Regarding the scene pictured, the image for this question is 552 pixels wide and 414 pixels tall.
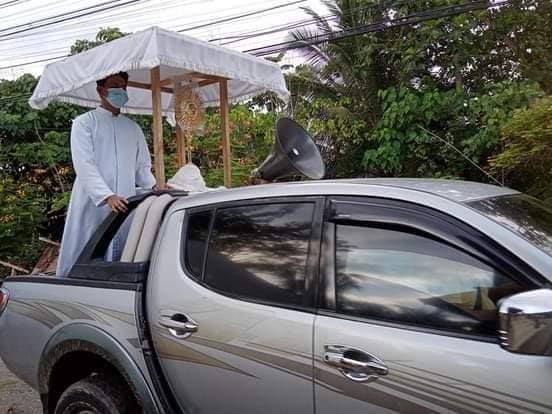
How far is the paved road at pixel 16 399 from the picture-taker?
4.34 meters

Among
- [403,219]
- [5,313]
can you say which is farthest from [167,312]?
[5,313]

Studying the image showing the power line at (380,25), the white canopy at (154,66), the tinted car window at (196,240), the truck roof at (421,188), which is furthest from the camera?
the power line at (380,25)

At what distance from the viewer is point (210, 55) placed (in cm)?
452

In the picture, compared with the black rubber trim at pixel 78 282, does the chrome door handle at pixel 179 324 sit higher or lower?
lower

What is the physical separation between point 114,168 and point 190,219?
5.23 feet

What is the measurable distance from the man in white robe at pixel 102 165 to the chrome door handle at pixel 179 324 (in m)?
1.20

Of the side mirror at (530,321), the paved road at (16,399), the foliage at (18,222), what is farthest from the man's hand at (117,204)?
the foliage at (18,222)

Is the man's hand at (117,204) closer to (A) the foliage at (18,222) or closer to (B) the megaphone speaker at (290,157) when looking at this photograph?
(B) the megaphone speaker at (290,157)

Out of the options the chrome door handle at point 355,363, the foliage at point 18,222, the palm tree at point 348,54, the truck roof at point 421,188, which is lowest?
the foliage at point 18,222

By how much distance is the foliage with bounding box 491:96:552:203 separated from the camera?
20.5 ft

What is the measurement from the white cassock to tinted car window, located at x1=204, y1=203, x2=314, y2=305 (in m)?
1.40

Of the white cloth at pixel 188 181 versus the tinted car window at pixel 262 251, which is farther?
the white cloth at pixel 188 181

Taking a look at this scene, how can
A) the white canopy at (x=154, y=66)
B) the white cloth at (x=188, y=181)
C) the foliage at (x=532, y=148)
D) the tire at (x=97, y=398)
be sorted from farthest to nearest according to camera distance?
the foliage at (x=532, y=148), the white cloth at (x=188, y=181), the white canopy at (x=154, y=66), the tire at (x=97, y=398)

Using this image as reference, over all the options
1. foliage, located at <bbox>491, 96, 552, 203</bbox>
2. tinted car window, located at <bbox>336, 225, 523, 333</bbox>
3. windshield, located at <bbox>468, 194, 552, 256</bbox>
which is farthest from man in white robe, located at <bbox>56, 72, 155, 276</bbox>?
foliage, located at <bbox>491, 96, 552, 203</bbox>
